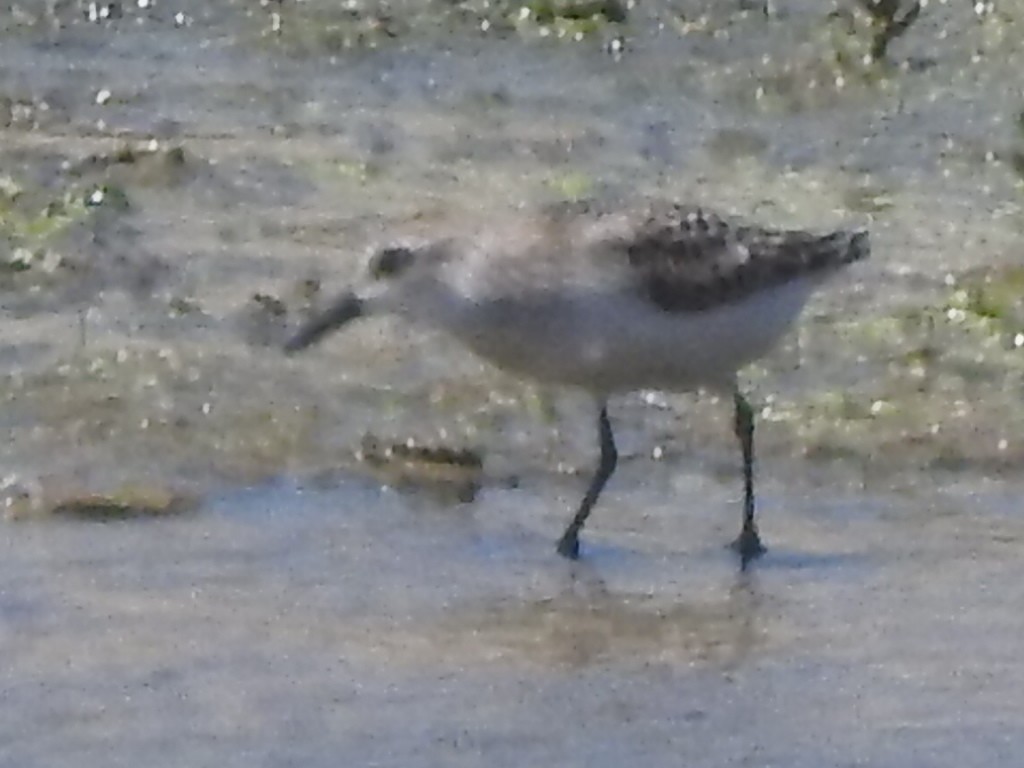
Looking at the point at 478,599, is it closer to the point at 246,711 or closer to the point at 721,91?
the point at 246,711

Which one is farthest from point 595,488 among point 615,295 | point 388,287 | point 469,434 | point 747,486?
point 388,287

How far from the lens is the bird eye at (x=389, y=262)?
632 centimetres

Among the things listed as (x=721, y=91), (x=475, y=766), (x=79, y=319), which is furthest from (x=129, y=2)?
(x=475, y=766)

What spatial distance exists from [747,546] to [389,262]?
3.74ft

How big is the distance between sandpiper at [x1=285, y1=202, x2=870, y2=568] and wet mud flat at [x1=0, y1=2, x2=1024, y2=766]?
24cm

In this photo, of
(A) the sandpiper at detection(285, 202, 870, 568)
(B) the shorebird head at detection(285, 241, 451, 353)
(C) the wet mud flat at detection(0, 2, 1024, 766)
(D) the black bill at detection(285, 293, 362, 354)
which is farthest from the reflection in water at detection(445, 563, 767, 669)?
(D) the black bill at detection(285, 293, 362, 354)

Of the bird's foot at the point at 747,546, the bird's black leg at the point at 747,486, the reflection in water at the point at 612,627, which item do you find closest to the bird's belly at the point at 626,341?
the bird's black leg at the point at 747,486

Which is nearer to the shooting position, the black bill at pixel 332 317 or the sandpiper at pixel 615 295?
the sandpiper at pixel 615 295

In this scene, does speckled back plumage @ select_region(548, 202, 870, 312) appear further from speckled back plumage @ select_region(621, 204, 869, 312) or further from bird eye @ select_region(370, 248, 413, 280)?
bird eye @ select_region(370, 248, 413, 280)

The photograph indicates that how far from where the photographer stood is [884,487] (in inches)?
243

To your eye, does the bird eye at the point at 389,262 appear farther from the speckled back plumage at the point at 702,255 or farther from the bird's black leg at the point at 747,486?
the bird's black leg at the point at 747,486

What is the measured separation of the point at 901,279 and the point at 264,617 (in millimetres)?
3068

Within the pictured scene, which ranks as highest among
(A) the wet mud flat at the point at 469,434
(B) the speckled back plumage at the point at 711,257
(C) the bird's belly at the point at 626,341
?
(B) the speckled back plumage at the point at 711,257

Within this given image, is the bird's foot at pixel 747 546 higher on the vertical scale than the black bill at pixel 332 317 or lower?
lower
